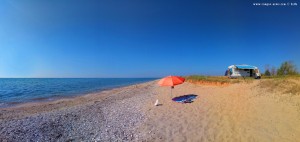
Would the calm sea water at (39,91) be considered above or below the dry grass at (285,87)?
below

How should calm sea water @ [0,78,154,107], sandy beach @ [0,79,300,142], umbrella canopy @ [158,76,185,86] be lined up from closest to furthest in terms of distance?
sandy beach @ [0,79,300,142] < umbrella canopy @ [158,76,185,86] < calm sea water @ [0,78,154,107]

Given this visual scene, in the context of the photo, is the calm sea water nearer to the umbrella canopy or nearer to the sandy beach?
the sandy beach

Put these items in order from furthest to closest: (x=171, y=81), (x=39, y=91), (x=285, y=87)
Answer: (x=39, y=91) → (x=285, y=87) → (x=171, y=81)

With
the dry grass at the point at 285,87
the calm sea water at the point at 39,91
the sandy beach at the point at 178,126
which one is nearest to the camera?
the sandy beach at the point at 178,126

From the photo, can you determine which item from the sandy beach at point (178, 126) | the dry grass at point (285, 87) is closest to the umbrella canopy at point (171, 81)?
the sandy beach at point (178, 126)

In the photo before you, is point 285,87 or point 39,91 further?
point 39,91

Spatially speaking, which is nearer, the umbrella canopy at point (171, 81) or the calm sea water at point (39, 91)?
the umbrella canopy at point (171, 81)

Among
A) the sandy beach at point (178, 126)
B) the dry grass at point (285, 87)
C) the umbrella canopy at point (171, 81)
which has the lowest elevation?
the sandy beach at point (178, 126)

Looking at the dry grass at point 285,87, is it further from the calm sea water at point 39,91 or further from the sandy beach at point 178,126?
the calm sea water at point 39,91

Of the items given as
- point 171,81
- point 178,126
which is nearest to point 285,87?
point 171,81

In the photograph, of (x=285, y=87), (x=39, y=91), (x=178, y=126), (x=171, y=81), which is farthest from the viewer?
(x=39, y=91)

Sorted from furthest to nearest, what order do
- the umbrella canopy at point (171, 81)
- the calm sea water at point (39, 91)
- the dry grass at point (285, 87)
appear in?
the calm sea water at point (39, 91), the umbrella canopy at point (171, 81), the dry grass at point (285, 87)

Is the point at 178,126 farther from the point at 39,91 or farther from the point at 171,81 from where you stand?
the point at 39,91

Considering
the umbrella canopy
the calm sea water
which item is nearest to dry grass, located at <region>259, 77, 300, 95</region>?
the umbrella canopy
